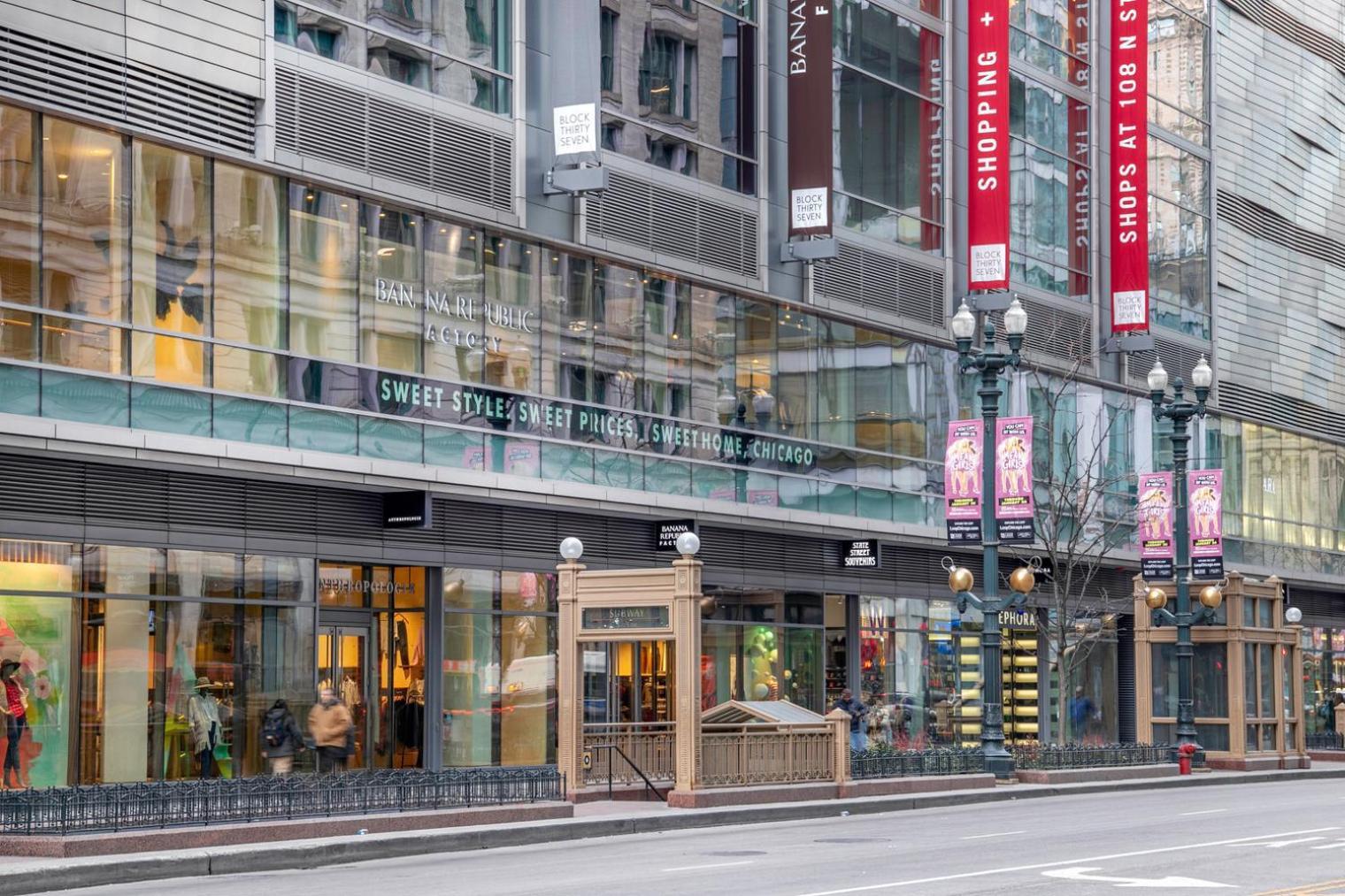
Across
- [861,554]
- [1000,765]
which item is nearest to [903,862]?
[1000,765]

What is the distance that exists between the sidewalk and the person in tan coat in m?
3.13

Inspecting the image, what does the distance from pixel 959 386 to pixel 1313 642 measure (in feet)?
76.2

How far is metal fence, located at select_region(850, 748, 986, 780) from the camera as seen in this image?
30.6m

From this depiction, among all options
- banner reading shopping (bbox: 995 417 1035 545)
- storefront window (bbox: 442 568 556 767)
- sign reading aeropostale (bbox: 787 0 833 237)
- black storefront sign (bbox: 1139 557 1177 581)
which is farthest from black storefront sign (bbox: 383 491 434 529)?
black storefront sign (bbox: 1139 557 1177 581)

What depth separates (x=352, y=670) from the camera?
3003cm

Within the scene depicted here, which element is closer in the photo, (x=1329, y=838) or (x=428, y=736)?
(x=1329, y=838)

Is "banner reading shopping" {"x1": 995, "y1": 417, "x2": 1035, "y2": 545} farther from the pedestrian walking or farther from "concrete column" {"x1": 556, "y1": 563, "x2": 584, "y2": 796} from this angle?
"concrete column" {"x1": 556, "y1": 563, "x2": 584, "y2": 796}

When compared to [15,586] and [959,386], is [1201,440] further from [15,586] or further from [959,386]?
[15,586]

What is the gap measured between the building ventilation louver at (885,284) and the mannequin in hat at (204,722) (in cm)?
1704

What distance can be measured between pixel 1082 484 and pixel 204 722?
27.0 metres

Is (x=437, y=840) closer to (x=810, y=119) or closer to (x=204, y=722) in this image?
(x=204, y=722)

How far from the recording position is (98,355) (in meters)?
25.5

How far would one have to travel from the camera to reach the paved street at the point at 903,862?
16.2 metres

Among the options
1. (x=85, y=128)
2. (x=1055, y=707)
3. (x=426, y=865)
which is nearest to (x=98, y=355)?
(x=85, y=128)
